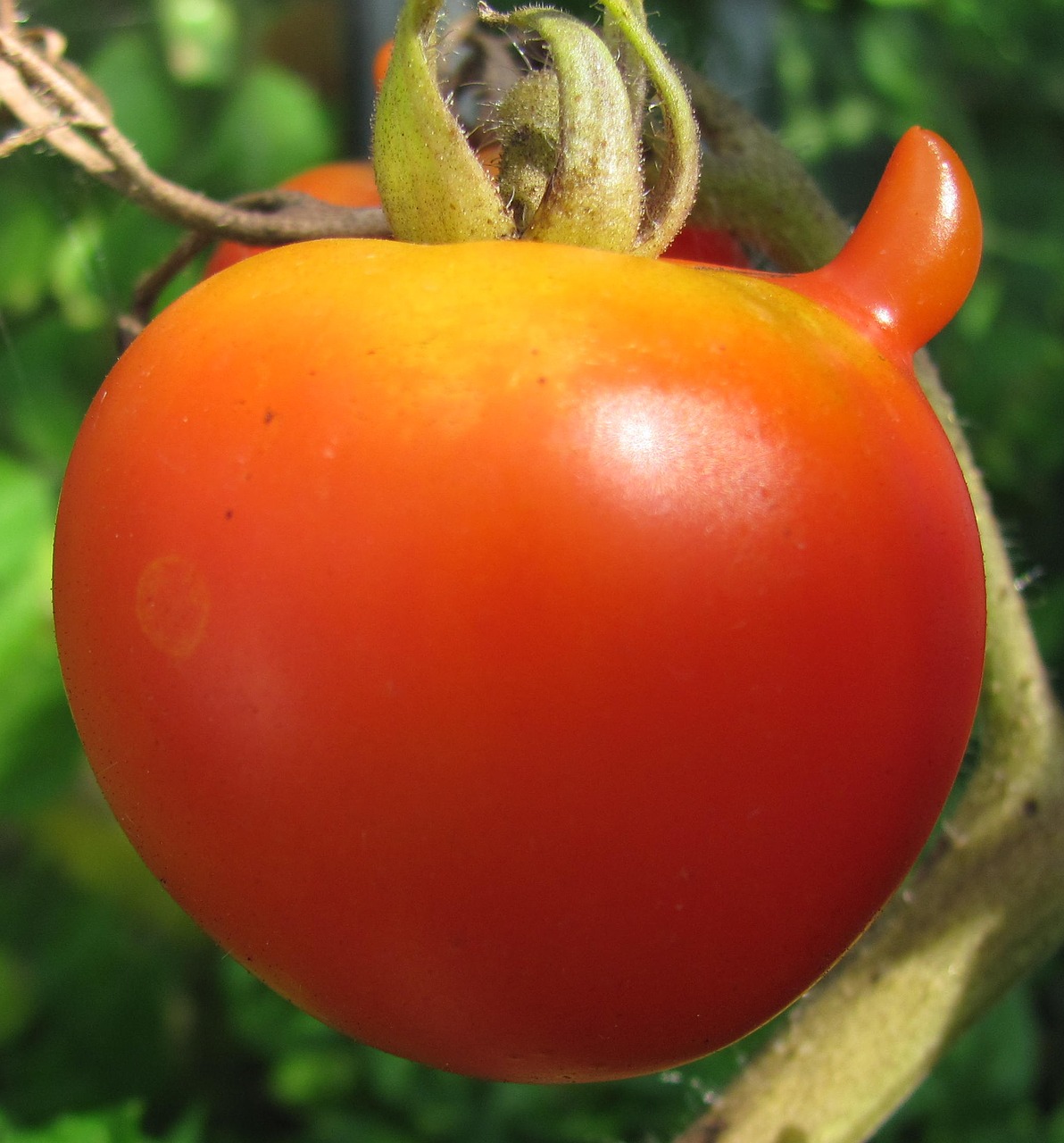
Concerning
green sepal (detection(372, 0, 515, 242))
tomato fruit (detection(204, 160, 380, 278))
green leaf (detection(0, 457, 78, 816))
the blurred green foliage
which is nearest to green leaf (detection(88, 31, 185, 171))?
the blurred green foliage

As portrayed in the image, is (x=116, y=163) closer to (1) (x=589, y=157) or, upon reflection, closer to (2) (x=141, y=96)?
(1) (x=589, y=157)

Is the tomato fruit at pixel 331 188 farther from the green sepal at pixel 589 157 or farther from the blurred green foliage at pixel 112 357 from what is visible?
the blurred green foliage at pixel 112 357

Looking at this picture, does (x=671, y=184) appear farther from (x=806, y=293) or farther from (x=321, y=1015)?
(x=321, y=1015)

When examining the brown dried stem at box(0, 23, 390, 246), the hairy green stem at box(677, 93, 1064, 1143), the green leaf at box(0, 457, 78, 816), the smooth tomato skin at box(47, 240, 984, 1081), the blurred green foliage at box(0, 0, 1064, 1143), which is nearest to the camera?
the smooth tomato skin at box(47, 240, 984, 1081)

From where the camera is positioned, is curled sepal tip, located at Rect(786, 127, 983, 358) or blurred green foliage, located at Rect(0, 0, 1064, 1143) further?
blurred green foliage, located at Rect(0, 0, 1064, 1143)

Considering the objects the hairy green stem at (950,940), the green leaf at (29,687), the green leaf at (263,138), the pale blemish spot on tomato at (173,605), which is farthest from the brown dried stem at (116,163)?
the green leaf at (263,138)

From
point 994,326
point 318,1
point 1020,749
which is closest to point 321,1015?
point 1020,749

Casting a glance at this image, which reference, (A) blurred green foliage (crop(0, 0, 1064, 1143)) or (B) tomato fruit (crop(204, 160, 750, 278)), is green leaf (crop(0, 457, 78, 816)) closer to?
(A) blurred green foliage (crop(0, 0, 1064, 1143))

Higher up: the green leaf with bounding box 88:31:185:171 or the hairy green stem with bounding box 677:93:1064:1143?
the green leaf with bounding box 88:31:185:171
